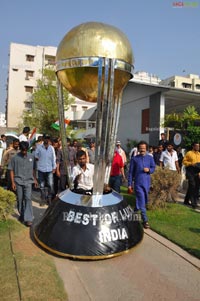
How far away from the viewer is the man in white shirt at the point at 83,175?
16.0 ft

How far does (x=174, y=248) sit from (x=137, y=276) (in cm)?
115

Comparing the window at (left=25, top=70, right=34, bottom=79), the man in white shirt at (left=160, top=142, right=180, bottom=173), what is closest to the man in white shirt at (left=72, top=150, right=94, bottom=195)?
the man in white shirt at (left=160, top=142, right=180, bottom=173)

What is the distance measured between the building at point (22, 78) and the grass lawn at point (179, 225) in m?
35.7

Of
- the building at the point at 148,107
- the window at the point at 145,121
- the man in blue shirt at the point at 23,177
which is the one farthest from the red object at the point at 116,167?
the window at the point at 145,121

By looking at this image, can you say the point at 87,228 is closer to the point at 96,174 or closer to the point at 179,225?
the point at 96,174

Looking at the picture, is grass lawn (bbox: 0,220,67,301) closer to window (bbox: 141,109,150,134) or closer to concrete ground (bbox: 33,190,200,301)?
concrete ground (bbox: 33,190,200,301)

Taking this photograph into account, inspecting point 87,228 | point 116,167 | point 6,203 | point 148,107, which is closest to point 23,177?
point 6,203

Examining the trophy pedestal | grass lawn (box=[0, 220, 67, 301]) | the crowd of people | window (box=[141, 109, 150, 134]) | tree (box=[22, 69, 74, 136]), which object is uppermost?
tree (box=[22, 69, 74, 136])

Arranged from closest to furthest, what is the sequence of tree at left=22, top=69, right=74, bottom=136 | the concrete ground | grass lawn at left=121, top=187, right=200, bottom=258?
the concrete ground < grass lawn at left=121, top=187, right=200, bottom=258 < tree at left=22, top=69, right=74, bottom=136

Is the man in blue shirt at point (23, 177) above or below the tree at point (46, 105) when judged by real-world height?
below

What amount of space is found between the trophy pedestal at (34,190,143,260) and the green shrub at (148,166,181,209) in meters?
2.12

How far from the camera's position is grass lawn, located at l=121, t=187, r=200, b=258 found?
4484mm

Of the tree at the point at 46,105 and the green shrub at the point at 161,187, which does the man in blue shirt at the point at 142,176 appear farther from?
the tree at the point at 46,105

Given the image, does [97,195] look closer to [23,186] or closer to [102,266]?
[102,266]
